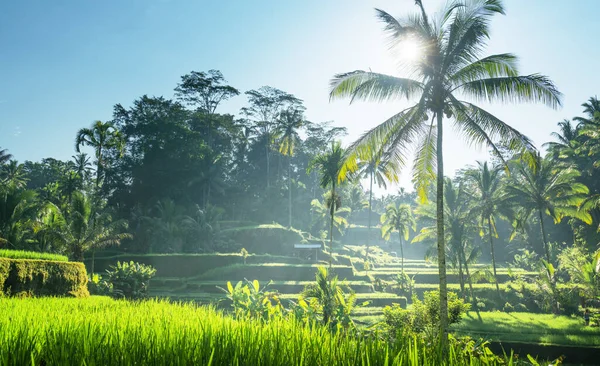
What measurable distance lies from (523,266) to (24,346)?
1944 inches

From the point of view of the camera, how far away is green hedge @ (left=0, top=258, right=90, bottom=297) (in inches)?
409

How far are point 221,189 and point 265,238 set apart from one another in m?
10.8

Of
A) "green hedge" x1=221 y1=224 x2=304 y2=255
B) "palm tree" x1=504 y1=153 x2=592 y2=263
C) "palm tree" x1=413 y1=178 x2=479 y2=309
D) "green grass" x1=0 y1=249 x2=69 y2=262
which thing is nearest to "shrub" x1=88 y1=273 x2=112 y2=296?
"green grass" x1=0 y1=249 x2=69 y2=262

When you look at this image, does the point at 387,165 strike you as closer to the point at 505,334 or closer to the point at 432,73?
the point at 432,73

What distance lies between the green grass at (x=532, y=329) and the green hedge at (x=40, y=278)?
57.1 feet

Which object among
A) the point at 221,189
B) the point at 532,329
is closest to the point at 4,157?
the point at 221,189

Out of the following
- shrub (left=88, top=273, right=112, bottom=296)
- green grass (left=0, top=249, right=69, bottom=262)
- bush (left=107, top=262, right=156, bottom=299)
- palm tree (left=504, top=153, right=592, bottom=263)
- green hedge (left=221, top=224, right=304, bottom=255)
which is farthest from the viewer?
green hedge (left=221, top=224, right=304, bottom=255)

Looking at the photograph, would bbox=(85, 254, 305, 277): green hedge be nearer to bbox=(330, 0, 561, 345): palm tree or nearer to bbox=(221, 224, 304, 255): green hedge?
bbox=(221, 224, 304, 255): green hedge

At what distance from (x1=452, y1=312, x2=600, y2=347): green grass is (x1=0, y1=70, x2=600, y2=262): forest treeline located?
5366 millimetres

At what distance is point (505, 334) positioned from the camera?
61.7ft

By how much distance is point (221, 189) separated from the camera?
4756 cm

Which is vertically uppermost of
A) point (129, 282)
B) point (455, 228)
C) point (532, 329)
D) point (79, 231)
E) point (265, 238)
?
point (455, 228)

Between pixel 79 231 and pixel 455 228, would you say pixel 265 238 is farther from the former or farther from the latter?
pixel 79 231

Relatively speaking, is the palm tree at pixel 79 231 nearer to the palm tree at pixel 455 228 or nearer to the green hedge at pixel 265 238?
the green hedge at pixel 265 238
